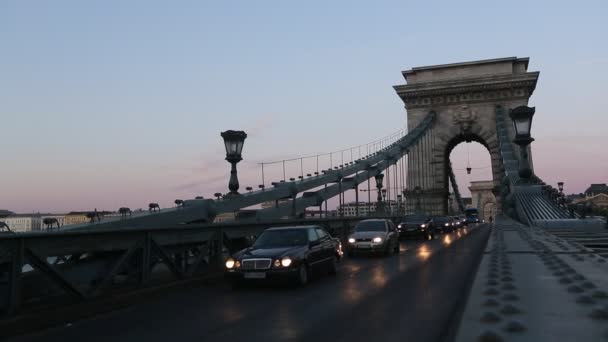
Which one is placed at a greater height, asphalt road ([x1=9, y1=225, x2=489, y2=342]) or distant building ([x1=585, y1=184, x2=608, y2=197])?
distant building ([x1=585, y1=184, x2=608, y2=197])

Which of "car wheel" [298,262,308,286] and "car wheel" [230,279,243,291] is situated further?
"car wheel" [298,262,308,286]

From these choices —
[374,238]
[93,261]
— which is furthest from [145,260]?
[374,238]

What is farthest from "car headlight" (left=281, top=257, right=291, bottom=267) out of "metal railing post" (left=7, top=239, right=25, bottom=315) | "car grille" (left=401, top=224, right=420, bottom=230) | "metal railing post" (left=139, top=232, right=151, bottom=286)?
"car grille" (left=401, top=224, right=420, bottom=230)

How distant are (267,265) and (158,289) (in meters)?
2.34

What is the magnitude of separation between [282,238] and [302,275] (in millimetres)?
1413

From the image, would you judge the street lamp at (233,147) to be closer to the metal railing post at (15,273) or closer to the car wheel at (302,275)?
the car wheel at (302,275)

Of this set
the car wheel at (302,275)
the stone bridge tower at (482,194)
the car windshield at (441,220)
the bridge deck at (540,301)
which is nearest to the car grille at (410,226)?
the car windshield at (441,220)

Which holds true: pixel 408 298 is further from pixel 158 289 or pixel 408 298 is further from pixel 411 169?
pixel 411 169

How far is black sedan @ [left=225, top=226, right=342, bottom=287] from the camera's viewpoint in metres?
11.4

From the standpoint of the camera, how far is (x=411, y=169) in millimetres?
66938

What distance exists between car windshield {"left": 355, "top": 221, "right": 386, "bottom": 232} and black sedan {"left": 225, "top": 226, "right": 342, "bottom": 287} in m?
6.90

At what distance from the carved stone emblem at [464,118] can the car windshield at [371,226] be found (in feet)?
160

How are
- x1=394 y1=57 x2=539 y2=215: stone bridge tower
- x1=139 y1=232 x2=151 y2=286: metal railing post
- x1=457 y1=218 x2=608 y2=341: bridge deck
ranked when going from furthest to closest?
x1=394 y1=57 x2=539 y2=215: stone bridge tower
x1=139 y1=232 x2=151 y2=286: metal railing post
x1=457 y1=218 x2=608 y2=341: bridge deck

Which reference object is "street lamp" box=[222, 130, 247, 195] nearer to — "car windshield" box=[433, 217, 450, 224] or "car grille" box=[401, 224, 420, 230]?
"car grille" box=[401, 224, 420, 230]
